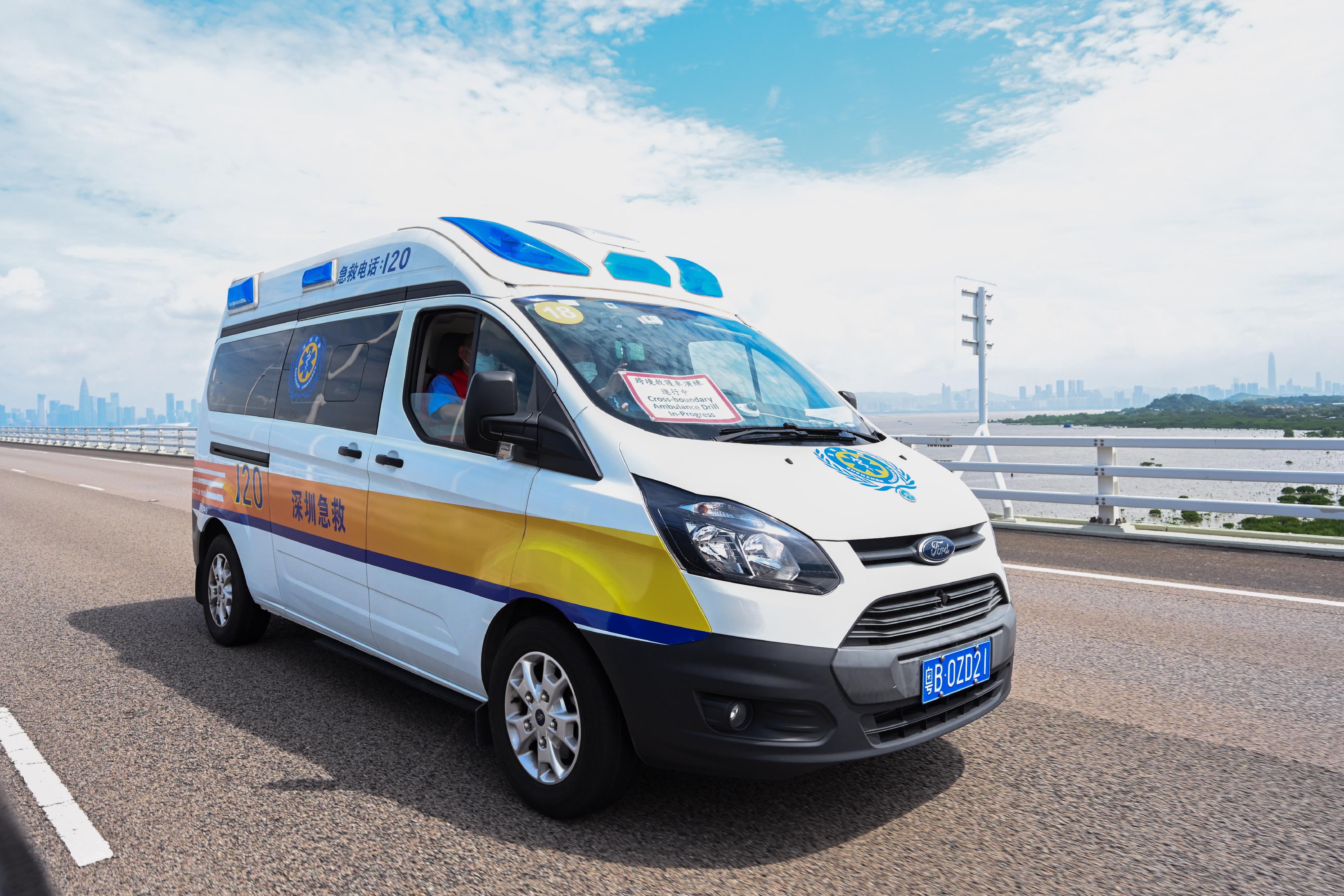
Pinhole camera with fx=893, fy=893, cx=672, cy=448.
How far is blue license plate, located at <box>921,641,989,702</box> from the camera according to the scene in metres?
2.92

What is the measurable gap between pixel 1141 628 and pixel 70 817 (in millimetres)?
5740

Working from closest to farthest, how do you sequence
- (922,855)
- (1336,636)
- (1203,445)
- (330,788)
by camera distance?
(922,855) < (330,788) < (1336,636) < (1203,445)

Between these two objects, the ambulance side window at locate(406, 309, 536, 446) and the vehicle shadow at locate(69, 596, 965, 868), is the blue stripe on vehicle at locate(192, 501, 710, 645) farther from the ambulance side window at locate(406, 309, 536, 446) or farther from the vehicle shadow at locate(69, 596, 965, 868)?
the vehicle shadow at locate(69, 596, 965, 868)

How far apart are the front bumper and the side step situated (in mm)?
806

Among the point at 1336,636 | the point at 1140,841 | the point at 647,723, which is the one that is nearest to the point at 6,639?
the point at 647,723

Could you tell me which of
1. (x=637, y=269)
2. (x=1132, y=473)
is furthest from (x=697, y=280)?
(x=1132, y=473)

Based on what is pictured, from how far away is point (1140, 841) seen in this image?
9.48 feet

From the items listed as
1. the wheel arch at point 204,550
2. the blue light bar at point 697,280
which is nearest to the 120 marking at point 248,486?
the wheel arch at point 204,550

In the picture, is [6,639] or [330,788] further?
[6,639]

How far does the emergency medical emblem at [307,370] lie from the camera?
479 cm

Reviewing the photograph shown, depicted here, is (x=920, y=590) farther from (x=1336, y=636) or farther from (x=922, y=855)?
(x=1336, y=636)

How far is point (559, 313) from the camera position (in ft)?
12.0

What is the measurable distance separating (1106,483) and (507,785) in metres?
9.08

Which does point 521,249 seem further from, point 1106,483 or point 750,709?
point 1106,483
